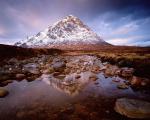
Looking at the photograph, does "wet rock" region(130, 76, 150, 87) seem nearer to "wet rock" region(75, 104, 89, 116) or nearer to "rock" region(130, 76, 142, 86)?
"rock" region(130, 76, 142, 86)

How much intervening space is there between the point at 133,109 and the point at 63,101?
322 centimetres

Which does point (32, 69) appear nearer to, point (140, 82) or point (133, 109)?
point (140, 82)

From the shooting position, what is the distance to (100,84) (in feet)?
34.6

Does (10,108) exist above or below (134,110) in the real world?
below

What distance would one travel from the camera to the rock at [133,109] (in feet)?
18.4

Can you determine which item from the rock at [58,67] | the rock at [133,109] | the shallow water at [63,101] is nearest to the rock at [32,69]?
the rock at [58,67]

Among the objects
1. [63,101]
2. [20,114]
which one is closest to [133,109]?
[63,101]

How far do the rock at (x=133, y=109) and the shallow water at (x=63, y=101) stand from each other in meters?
0.27

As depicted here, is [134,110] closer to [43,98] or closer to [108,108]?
[108,108]

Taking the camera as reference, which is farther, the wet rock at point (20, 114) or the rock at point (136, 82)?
the rock at point (136, 82)

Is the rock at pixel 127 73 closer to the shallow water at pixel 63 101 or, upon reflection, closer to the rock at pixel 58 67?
the shallow water at pixel 63 101

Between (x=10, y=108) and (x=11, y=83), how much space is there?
4883 mm

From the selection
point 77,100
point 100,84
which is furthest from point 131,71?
point 77,100

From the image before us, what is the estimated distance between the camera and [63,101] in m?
7.63
